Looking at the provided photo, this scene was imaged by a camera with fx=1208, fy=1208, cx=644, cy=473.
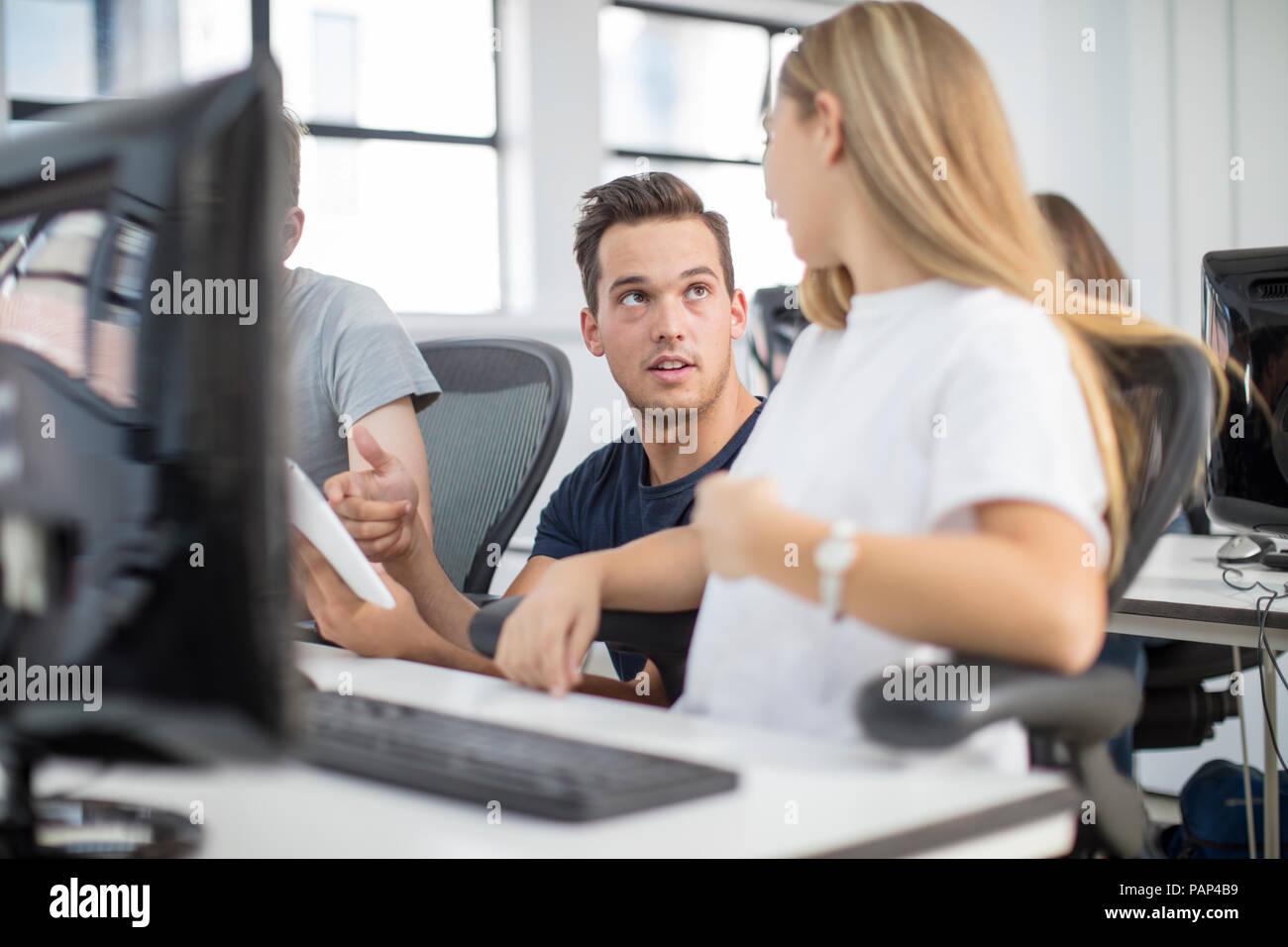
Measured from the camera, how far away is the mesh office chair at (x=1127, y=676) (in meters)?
0.79

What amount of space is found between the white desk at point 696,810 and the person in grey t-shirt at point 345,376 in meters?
0.89

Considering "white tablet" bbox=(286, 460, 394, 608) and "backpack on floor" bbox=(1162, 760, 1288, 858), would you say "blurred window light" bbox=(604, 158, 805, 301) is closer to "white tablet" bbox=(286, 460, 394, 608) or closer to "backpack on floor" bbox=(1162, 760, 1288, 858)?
"backpack on floor" bbox=(1162, 760, 1288, 858)

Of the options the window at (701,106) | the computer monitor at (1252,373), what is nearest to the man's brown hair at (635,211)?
the computer monitor at (1252,373)

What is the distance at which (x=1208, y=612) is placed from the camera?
1497 millimetres

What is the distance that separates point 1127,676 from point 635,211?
1087 mm

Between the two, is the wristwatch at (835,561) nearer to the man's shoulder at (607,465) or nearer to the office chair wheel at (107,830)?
the office chair wheel at (107,830)

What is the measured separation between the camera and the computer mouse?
1.83 meters

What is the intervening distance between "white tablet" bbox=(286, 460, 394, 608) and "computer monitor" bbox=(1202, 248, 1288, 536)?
1.19 m

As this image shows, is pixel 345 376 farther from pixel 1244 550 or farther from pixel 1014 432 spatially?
pixel 1244 550

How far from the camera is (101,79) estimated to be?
386 cm

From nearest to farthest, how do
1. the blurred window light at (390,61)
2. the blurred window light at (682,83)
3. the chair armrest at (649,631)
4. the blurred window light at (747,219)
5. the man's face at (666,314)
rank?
1. the chair armrest at (649,631)
2. the man's face at (666,314)
3. the blurred window light at (390,61)
4. the blurred window light at (682,83)
5. the blurred window light at (747,219)

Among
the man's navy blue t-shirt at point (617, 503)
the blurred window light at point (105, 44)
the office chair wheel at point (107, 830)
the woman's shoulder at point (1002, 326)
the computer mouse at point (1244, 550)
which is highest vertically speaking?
the blurred window light at point (105, 44)

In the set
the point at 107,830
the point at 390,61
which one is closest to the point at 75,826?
the point at 107,830

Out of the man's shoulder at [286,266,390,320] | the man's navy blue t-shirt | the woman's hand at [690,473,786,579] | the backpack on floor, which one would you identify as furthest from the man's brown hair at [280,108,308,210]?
the backpack on floor
